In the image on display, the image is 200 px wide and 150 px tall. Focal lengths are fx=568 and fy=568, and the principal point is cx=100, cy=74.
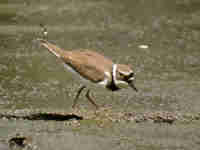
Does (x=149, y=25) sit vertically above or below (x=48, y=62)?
above

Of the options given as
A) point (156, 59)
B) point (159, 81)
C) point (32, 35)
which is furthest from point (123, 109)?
point (32, 35)

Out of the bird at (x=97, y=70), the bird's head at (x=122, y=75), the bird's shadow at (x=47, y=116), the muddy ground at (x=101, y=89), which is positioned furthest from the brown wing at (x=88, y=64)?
the bird's shadow at (x=47, y=116)

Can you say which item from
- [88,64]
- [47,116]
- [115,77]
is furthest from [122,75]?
[47,116]

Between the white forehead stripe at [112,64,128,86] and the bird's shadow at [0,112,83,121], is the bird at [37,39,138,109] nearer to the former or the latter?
the white forehead stripe at [112,64,128,86]

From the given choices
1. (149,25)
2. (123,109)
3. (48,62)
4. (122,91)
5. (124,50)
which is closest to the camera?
(123,109)

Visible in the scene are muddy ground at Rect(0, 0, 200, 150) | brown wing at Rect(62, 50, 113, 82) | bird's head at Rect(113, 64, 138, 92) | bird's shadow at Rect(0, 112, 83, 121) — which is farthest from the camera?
brown wing at Rect(62, 50, 113, 82)

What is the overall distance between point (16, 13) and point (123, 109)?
4.21 m

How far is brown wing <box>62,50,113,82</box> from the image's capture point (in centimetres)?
660

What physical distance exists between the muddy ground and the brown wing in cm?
35

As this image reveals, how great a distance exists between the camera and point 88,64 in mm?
6625

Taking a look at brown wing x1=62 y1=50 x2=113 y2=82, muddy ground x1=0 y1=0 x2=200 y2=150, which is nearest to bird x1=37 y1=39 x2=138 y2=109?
brown wing x1=62 y1=50 x2=113 y2=82

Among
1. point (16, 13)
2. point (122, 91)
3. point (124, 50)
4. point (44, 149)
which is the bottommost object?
point (44, 149)

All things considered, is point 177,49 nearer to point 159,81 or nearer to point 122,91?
point 159,81

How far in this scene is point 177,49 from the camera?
8906 millimetres
